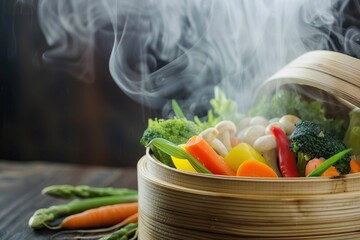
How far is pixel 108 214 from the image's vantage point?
2695mm

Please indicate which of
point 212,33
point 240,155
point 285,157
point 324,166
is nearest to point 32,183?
point 212,33

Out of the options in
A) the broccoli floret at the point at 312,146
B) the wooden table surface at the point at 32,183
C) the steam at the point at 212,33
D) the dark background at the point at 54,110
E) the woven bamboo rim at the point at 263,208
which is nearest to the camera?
the woven bamboo rim at the point at 263,208

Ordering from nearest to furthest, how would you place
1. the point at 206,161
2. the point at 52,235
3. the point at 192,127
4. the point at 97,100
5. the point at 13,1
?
the point at 206,161 → the point at 192,127 → the point at 52,235 → the point at 13,1 → the point at 97,100

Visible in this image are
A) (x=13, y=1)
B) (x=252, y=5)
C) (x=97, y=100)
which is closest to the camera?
(x=252, y=5)

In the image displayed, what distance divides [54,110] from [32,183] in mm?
1539

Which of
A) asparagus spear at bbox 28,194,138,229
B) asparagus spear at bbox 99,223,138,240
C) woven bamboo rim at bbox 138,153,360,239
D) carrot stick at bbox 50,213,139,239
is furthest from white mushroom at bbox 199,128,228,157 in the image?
asparagus spear at bbox 28,194,138,229

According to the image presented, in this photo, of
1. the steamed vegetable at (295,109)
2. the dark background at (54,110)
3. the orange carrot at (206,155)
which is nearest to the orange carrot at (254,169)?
the orange carrot at (206,155)

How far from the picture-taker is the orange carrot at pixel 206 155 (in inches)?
78.2

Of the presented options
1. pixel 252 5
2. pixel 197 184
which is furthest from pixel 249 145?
pixel 252 5

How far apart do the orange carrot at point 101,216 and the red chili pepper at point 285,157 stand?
0.88 m

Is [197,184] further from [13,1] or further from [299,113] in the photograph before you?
[13,1]

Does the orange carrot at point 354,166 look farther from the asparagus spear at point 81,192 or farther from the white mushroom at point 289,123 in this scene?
the asparagus spear at point 81,192

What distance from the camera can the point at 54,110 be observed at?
4781 millimetres

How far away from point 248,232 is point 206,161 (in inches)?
12.6
